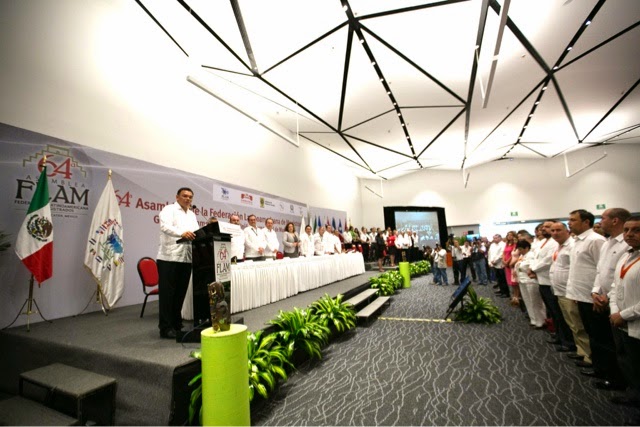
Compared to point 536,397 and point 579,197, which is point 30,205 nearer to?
point 536,397

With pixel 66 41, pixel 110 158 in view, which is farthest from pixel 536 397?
pixel 66 41

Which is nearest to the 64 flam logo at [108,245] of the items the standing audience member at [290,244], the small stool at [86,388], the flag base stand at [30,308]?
the flag base stand at [30,308]

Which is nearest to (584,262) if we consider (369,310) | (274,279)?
(369,310)

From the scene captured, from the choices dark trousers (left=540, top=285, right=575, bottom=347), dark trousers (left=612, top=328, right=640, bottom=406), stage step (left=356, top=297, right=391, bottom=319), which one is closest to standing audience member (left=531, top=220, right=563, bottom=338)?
dark trousers (left=540, top=285, right=575, bottom=347)

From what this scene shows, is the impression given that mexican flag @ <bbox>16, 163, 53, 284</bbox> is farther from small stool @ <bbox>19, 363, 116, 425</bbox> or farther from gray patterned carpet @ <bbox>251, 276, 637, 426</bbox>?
gray patterned carpet @ <bbox>251, 276, 637, 426</bbox>

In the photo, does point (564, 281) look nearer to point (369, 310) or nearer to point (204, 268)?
point (369, 310)

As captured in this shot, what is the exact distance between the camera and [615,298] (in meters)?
1.84

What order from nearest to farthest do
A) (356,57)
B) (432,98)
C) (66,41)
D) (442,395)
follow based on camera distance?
1. (442,395)
2. (66,41)
3. (356,57)
4. (432,98)

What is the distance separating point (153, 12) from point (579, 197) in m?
16.7

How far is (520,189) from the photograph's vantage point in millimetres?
13703

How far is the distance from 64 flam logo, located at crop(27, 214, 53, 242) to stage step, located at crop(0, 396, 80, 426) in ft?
6.00

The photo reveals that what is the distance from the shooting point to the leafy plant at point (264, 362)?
2.12 meters

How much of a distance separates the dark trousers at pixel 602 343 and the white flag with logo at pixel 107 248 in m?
5.15

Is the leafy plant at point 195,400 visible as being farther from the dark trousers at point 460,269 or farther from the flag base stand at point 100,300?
the dark trousers at point 460,269
